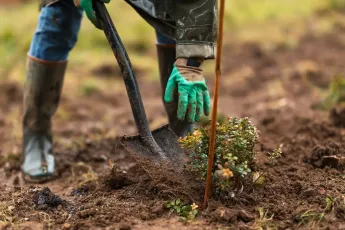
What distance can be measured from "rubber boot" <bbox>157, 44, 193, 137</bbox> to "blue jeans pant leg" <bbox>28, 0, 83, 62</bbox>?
56 cm

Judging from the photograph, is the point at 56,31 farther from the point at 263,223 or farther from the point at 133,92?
the point at 263,223

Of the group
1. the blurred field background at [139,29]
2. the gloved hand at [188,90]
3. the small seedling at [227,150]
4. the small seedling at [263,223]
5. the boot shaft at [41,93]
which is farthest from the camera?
the blurred field background at [139,29]

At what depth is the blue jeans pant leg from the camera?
11.5ft

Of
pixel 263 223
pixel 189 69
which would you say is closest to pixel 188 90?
pixel 189 69

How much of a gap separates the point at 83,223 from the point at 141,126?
23.9 inches

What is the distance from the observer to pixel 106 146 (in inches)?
166

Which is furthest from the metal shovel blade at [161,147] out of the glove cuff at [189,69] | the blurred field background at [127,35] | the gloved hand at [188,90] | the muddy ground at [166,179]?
the blurred field background at [127,35]

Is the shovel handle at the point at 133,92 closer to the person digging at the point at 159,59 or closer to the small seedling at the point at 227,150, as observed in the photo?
the person digging at the point at 159,59

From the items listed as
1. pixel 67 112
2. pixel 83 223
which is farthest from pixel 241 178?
pixel 67 112

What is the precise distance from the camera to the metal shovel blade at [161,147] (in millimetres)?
2881

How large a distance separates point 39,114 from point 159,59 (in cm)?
88

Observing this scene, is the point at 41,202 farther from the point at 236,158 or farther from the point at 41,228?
the point at 236,158

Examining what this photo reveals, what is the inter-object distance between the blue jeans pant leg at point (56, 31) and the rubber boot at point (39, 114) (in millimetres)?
64

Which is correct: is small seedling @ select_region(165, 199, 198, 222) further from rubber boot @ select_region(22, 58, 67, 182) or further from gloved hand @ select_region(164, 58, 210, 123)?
rubber boot @ select_region(22, 58, 67, 182)
